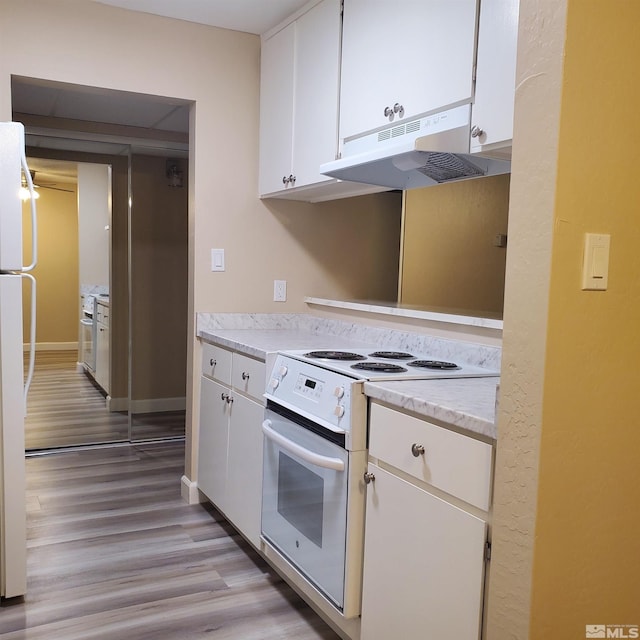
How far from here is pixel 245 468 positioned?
8.98 ft

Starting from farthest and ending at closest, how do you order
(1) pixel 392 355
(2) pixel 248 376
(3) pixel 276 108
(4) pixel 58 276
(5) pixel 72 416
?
1. (4) pixel 58 276
2. (5) pixel 72 416
3. (3) pixel 276 108
4. (2) pixel 248 376
5. (1) pixel 392 355

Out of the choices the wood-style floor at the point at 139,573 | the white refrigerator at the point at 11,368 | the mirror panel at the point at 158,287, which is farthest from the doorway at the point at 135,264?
the white refrigerator at the point at 11,368

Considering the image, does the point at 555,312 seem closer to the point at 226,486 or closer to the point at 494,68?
the point at 494,68

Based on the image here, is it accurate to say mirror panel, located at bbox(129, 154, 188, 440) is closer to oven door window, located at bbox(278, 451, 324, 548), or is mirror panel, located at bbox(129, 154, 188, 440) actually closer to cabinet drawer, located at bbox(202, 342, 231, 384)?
cabinet drawer, located at bbox(202, 342, 231, 384)

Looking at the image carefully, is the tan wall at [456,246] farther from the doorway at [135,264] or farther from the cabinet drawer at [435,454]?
the doorway at [135,264]

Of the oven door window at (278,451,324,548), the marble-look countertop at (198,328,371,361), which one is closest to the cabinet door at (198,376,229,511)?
the marble-look countertop at (198,328,371,361)

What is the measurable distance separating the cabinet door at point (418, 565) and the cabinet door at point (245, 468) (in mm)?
820

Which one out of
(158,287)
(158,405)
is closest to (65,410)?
(158,405)

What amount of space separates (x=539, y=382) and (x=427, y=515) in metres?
0.57

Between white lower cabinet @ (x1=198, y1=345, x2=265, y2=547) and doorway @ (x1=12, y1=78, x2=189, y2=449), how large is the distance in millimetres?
1562

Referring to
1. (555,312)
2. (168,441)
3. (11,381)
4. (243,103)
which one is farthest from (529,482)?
(168,441)

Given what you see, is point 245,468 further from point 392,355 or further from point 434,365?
point 434,365

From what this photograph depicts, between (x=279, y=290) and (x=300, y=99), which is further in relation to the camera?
(x=279, y=290)

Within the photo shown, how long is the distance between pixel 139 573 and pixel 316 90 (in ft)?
7.18
